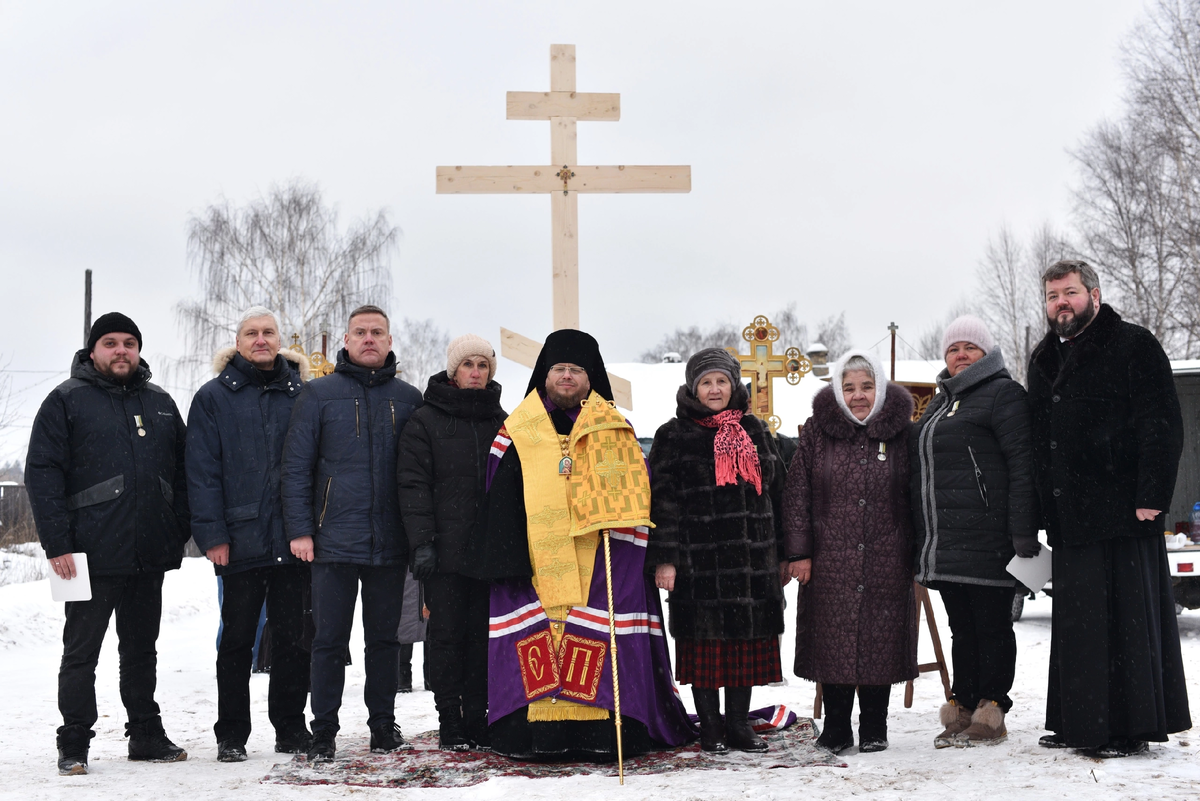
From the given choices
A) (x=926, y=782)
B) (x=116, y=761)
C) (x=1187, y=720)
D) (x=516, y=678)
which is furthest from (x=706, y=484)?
(x=116, y=761)

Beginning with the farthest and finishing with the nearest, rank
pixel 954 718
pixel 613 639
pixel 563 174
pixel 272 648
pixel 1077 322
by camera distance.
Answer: pixel 563 174 < pixel 272 648 < pixel 954 718 < pixel 613 639 < pixel 1077 322

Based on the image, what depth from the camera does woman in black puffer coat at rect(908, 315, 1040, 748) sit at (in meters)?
4.46

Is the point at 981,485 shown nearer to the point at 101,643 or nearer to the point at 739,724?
the point at 739,724

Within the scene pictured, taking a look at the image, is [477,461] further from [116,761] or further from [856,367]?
[116,761]

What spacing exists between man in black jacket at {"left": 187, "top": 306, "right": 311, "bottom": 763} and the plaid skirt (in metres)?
1.72

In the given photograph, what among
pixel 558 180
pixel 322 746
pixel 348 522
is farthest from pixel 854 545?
pixel 558 180

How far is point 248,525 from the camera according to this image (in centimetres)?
464

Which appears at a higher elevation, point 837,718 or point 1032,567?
point 1032,567

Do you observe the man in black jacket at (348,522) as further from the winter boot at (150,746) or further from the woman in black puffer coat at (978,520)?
the woman in black puffer coat at (978,520)

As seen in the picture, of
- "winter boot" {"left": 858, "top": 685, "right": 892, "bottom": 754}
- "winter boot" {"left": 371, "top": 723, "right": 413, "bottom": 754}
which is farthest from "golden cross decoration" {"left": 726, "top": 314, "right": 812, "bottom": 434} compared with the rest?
"winter boot" {"left": 371, "top": 723, "right": 413, "bottom": 754}

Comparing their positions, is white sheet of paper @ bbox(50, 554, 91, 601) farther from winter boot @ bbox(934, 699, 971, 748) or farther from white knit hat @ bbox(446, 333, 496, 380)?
winter boot @ bbox(934, 699, 971, 748)

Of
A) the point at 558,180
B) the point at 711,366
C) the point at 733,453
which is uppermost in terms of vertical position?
the point at 558,180

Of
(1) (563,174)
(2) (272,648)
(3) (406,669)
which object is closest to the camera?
(2) (272,648)

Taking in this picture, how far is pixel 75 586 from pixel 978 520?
3.72 metres
